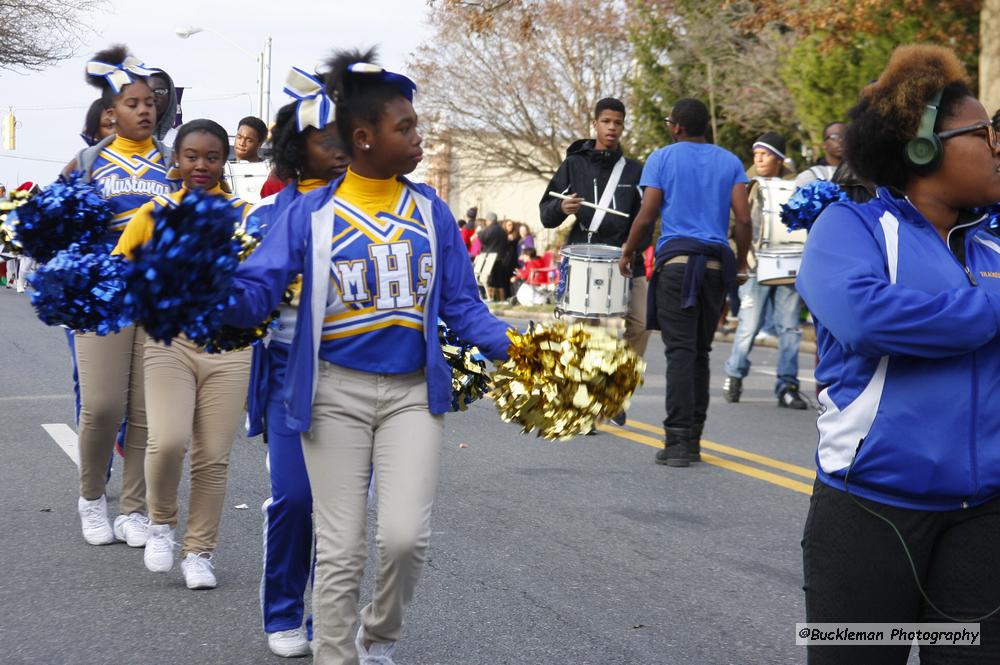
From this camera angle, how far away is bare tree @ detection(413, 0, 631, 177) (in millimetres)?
36312

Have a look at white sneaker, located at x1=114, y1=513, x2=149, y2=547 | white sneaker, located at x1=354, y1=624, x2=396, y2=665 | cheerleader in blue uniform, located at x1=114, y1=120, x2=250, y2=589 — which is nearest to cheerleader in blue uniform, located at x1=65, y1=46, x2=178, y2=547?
white sneaker, located at x1=114, y1=513, x2=149, y2=547

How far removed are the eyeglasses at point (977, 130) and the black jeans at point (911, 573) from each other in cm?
80

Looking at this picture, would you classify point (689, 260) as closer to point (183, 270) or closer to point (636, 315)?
point (636, 315)

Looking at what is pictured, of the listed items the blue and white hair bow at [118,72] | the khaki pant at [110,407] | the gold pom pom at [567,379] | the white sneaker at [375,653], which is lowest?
the white sneaker at [375,653]

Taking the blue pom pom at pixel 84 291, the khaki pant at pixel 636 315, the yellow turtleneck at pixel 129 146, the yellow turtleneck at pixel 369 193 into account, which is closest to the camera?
the blue pom pom at pixel 84 291

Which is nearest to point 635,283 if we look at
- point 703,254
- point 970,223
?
point 703,254

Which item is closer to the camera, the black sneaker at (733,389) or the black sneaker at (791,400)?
the black sneaker at (791,400)

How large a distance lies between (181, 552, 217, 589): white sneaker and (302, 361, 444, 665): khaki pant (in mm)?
1607

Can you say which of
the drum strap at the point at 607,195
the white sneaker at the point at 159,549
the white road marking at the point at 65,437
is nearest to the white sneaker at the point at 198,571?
the white sneaker at the point at 159,549

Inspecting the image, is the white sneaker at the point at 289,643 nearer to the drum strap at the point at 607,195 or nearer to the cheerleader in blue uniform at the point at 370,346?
Result: the cheerleader in blue uniform at the point at 370,346

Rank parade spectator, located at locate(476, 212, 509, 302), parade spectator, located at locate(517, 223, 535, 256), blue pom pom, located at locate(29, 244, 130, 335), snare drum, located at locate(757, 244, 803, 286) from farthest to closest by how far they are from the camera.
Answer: parade spectator, located at locate(517, 223, 535, 256) → parade spectator, located at locate(476, 212, 509, 302) → snare drum, located at locate(757, 244, 803, 286) → blue pom pom, located at locate(29, 244, 130, 335)

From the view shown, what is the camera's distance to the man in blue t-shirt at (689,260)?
816 centimetres

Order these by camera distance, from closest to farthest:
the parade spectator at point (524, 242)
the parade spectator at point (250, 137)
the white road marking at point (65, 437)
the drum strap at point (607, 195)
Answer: the white road marking at point (65, 437) < the parade spectator at point (250, 137) < the drum strap at point (607, 195) < the parade spectator at point (524, 242)

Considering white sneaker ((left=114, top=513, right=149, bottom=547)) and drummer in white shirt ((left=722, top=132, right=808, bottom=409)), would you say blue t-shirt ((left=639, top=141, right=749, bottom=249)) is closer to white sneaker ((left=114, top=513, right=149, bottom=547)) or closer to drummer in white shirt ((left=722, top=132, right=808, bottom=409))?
drummer in white shirt ((left=722, top=132, right=808, bottom=409))
